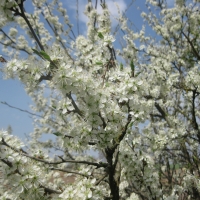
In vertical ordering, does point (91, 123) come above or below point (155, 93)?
below

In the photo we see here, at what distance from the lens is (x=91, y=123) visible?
7.75ft

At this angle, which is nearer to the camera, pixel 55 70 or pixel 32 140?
pixel 55 70

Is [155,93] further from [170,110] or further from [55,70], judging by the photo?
[55,70]

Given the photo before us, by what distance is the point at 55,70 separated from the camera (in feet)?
7.49

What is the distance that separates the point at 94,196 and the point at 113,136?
0.55 metres

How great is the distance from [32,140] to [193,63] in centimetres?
588

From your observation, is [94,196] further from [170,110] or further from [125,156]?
[170,110]

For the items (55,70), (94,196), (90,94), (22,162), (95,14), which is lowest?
(94,196)

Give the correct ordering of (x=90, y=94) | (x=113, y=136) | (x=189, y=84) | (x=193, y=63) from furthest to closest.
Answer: (x=193, y=63), (x=189, y=84), (x=113, y=136), (x=90, y=94)

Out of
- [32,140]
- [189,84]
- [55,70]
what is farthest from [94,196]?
[32,140]

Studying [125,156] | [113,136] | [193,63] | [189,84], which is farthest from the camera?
[193,63]

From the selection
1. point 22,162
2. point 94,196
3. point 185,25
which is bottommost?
point 94,196

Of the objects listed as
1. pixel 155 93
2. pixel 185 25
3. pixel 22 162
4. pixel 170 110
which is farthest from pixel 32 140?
pixel 22 162

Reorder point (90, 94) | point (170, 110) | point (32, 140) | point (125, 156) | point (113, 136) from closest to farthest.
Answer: point (90, 94) → point (113, 136) → point (125, 156) → point (170, 110) → point (32, 140)
